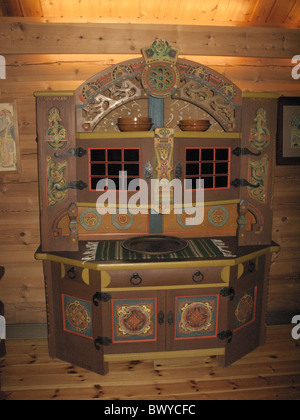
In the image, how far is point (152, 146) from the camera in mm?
2678

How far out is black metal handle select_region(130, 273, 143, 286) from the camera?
2.62 m

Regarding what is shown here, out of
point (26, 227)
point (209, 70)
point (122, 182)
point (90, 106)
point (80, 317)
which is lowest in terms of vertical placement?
point (80, 317)

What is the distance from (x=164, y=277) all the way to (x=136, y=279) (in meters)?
0.20

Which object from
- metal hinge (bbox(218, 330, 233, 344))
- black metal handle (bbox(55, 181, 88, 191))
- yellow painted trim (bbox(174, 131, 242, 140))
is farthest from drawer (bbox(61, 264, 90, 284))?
yellow painted trim (bbox(174, 131, 242, 140))

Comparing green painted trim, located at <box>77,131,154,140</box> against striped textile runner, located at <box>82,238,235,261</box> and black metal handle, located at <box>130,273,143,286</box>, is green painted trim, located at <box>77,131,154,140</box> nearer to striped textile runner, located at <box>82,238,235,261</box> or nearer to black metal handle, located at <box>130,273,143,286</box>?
striped textile runner, located at <box>82,238,235,261</box>

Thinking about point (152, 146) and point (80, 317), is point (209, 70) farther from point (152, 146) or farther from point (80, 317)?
point (80, 317)

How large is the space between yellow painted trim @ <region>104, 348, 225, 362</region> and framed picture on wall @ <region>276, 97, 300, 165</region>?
1.70 m

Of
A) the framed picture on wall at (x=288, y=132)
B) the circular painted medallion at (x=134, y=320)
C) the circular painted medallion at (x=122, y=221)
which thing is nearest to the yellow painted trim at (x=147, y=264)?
the circular painted medallion at (x=134, y=320)

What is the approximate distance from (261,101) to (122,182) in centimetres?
123

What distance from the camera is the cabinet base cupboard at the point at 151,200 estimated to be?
2.66 meters
